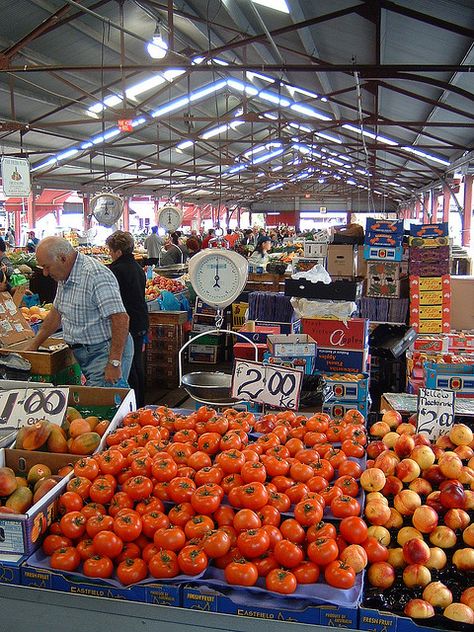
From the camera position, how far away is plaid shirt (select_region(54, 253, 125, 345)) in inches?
142

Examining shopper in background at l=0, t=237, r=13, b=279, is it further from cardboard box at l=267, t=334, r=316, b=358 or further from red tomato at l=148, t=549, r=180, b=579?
red tomato at l=148, t=549, r=180, b=579

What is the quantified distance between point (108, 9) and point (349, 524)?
9.04 metres

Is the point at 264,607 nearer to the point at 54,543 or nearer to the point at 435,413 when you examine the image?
the point at 54,543

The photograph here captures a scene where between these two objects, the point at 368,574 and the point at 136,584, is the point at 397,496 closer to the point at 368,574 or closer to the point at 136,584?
the point at 368,574

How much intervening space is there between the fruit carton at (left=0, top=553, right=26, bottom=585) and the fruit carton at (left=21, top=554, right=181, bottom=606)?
0.02 metres

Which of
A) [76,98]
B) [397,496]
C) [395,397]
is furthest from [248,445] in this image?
[76,98]

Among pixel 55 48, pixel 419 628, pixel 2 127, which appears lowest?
pixel 419 628

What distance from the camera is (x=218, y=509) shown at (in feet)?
6.60

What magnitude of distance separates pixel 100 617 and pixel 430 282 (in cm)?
572

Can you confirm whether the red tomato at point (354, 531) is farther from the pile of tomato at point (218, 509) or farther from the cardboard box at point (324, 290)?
the cardboard box at point (324, 290)

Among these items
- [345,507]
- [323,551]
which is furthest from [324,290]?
[323,551]

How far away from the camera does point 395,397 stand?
13.5ft

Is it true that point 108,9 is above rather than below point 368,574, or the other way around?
above

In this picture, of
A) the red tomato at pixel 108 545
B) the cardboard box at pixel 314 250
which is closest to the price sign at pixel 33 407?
the red tomato at pixel 108 545
